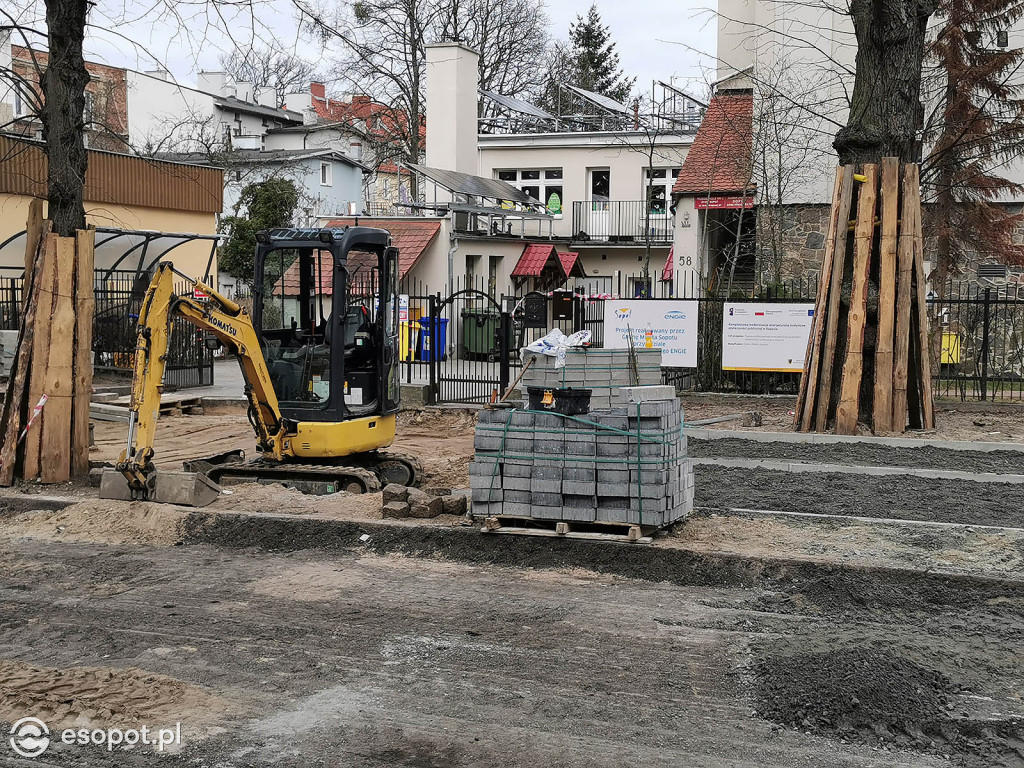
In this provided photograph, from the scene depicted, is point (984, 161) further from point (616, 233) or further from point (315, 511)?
point (315, 511)

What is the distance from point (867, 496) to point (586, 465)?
401cm

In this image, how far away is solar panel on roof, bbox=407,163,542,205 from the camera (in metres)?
28.1

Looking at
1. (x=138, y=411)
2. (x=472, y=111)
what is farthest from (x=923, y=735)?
(x=472, y=111)

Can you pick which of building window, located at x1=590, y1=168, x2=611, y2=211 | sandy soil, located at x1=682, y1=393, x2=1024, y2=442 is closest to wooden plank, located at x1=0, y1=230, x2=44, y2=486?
sandy soil, located at x1=682, y1=393, x2=1024, y2=442

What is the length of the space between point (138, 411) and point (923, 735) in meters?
7.67

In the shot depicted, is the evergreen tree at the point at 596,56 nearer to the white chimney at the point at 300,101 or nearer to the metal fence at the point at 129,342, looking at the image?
the white chimney at the point at 300,101

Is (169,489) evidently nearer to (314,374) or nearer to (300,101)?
(314,374)

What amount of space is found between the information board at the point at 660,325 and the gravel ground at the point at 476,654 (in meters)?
11.3

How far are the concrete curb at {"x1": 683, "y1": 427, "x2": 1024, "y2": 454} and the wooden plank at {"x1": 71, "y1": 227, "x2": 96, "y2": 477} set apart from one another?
732 cm

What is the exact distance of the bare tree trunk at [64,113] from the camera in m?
12.5

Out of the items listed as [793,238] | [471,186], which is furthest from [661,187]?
[793,238]

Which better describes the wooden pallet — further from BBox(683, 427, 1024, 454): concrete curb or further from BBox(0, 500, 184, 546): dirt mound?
BBox(683, 427, 1024, 454): concrete curb

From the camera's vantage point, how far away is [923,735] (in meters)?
5.69

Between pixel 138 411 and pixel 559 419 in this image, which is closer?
pixel 559 419
